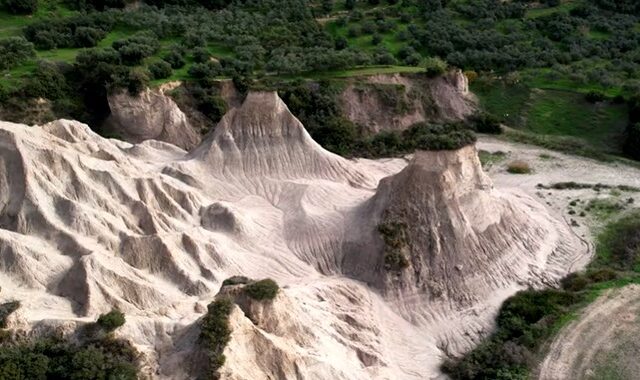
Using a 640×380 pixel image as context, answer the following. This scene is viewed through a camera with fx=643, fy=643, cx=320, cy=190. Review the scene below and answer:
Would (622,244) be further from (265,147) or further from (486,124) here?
(265,147)

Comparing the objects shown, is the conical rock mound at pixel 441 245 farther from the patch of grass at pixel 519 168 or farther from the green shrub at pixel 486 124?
the green shrub at pixel 486 124

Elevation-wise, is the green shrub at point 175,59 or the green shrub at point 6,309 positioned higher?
the green shrub at point 175,59

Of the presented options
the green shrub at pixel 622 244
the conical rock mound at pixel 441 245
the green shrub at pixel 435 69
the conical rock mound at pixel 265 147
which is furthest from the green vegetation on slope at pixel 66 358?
the green shrub at pixel 435 69

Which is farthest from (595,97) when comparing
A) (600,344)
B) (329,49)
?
(600,344)

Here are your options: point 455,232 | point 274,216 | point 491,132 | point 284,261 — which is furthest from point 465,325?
point 491,132

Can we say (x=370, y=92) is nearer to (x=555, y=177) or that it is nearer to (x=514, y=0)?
(x=555, y=177)

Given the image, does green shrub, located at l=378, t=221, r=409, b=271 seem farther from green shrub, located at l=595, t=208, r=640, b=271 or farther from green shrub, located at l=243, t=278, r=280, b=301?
green shrub, located at l=595, t=208, r=640, b=271
